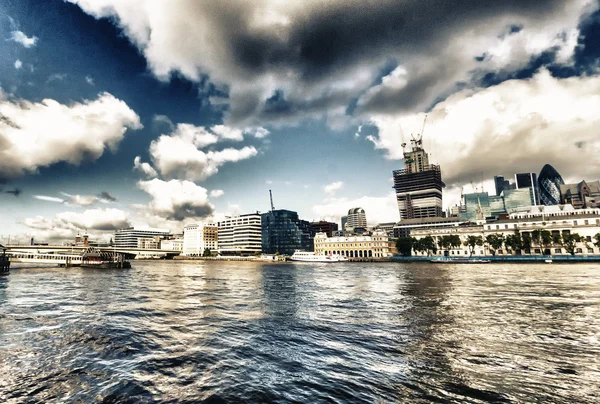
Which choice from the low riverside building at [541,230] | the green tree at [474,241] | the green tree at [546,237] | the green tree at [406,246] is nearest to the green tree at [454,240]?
the green tree at [474,241]

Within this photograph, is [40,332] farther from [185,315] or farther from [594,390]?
[594,390]

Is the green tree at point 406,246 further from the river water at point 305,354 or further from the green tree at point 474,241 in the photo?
the river water at point 305,354

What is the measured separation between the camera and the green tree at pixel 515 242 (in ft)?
473

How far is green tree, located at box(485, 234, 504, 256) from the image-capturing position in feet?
489

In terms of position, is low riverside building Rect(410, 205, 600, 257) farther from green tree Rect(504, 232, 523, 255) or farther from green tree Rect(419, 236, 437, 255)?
green tree Rect(419, 236, 437, 255)

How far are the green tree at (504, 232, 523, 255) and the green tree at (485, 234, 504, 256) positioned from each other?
2742mm

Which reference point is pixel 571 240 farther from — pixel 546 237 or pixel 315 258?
pixel 315 258

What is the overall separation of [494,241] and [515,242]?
8433 millimetres

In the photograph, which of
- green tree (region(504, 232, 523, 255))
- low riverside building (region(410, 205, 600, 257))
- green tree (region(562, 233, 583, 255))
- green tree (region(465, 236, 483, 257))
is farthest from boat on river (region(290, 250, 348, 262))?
green tree (region(562, 233, 583, 255))

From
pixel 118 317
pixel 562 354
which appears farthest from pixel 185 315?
pixel 562 354

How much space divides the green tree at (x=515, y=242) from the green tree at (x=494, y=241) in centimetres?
274

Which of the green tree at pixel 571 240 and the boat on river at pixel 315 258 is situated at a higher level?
the green tree at pixel 571 240

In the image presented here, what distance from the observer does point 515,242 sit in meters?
145

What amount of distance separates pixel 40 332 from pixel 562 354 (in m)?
32.6
